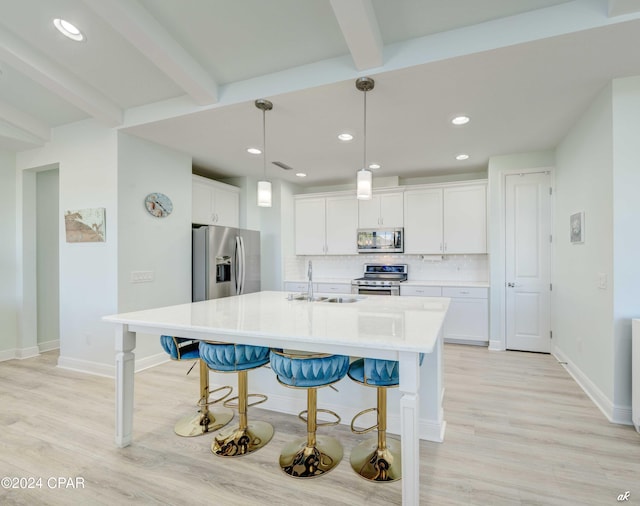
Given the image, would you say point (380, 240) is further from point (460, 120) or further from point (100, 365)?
point (100, 365)

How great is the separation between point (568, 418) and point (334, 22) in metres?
3.22

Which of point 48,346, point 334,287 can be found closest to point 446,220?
point 334,287

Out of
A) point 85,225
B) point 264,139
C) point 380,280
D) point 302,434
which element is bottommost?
point 302,434

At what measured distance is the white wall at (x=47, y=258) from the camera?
4336 millimetres

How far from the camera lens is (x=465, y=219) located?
15.6ft

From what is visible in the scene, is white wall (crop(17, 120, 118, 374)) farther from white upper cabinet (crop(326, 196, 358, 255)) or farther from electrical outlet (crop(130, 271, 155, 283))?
white upper cabinet (crop(326, 196, 358, 255))

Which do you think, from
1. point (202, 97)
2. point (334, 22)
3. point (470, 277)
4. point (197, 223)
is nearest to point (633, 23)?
point (334, 22)

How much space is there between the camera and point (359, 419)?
93.5 inches

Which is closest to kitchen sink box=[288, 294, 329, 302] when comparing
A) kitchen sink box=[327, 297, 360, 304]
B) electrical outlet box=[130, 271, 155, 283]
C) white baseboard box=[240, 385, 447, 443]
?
kitchen sink box=[327, 297, 360, 304]

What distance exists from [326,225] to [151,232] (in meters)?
Answer: 2.71

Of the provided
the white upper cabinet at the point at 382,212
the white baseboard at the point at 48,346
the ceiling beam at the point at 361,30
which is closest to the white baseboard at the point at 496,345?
the white upper cabinet at the point at 382,212

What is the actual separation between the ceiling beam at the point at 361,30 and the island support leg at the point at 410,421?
1.86 meters

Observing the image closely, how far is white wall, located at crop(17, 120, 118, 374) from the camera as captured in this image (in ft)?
11.2

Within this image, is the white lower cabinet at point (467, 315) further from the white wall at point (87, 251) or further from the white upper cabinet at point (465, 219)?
the white wall at point (87, 251)
